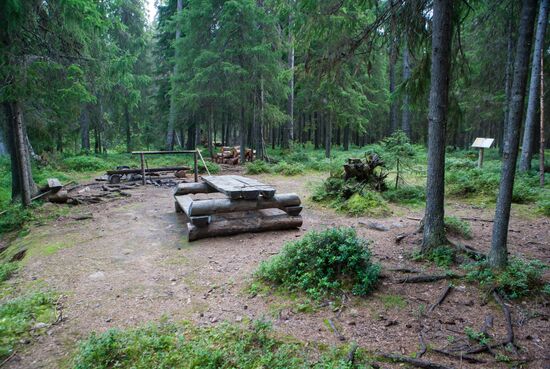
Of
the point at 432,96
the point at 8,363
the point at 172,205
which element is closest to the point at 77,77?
the point at 172,205

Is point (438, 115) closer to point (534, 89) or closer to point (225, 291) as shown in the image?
point (225, 291)

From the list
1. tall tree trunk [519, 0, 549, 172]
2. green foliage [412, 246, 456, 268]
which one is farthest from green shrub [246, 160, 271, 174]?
green foliage [412, 246, 456, 268]

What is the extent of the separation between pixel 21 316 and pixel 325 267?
3726 mm

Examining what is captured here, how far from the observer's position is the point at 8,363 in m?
3.21

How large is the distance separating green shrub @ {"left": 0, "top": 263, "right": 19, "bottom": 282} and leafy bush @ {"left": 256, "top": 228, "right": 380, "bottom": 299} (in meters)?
3.98

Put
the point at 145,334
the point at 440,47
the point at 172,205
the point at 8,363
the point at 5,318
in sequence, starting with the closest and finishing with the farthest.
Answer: the point at 8,363 < the point at 145,334 < the point at 5,318 < the point at 440,47 < the point at 172,205

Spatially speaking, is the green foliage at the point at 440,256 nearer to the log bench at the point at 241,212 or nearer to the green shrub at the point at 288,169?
the log bench at the point at 241,212

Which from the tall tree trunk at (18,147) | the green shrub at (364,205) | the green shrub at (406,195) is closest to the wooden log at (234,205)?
the green shrub at (364,205)

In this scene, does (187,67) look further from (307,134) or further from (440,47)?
(307,134)

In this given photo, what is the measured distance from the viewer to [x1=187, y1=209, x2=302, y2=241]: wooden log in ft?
22.0

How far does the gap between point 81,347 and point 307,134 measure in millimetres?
38127

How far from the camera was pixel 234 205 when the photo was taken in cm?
699

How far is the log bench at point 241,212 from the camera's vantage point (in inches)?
263

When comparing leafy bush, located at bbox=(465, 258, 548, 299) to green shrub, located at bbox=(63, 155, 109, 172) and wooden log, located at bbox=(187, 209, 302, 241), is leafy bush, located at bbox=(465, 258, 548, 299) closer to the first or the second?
wooden log, located at bbox=(187, 209, 302, 241)
